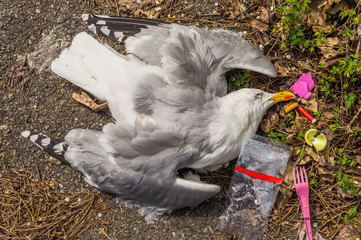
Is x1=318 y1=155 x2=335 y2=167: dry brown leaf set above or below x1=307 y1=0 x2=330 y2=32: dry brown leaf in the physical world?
below

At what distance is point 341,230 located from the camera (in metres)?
2.59

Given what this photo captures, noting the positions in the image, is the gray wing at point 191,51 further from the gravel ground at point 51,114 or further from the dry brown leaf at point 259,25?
the gravel ground at point 51,114

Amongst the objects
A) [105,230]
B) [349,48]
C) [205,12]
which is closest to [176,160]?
[105,230]

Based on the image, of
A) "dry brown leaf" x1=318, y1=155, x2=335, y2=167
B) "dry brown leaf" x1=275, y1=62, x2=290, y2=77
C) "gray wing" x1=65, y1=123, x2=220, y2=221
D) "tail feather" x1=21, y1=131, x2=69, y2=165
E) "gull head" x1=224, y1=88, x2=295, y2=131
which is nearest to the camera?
"gray wing" x1=65, y1=123, x2=220, y2=221

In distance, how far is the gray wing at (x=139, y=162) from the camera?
83.7 inches

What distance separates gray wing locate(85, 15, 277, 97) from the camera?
214cm

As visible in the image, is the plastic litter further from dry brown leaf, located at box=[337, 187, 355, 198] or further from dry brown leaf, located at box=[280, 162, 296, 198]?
dry brown leaf, located at box=[337, 187, 355, 198]

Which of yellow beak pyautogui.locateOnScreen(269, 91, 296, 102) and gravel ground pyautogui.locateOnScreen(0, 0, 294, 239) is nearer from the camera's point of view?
yellow beak pyautogui.locateOnScreen(269, 91, 296, 102)

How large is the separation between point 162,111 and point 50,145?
3.20 feet

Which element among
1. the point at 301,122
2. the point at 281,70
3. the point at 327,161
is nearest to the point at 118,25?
the point at 281,70

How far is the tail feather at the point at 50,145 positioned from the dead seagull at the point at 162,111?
1 cm

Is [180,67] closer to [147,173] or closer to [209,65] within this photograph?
[209,65]

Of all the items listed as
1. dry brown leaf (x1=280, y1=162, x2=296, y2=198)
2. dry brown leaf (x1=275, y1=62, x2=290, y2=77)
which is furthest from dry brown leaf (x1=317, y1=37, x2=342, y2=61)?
dry brown leaf (x1=280, y1=162, x2=296, y2=198)

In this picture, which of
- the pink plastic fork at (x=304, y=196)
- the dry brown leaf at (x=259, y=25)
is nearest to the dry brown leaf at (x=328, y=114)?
the pink plastic fork at (x=304, y=196)
